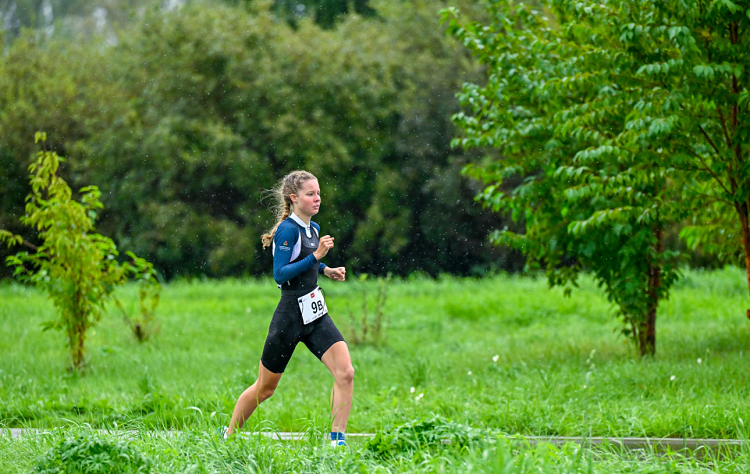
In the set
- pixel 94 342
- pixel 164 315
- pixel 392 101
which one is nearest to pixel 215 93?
pixel 392 101

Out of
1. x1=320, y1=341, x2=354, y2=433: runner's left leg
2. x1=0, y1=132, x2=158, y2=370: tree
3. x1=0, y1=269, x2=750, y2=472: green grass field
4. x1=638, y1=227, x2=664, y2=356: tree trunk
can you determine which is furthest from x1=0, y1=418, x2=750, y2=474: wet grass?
x1=638, y1=227, x2=664, y2=356: tree trunk

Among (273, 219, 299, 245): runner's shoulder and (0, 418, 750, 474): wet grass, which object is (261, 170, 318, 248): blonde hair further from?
(0, 418, 750, 474): wet grass

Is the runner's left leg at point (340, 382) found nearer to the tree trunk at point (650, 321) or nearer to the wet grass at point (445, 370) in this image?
the wet grass at point (445, 370)

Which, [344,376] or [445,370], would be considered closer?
[344,376]

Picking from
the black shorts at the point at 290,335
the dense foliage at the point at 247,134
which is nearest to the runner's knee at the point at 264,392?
the black shorts at the point at 290,335

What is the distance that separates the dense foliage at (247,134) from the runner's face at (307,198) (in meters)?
19.5

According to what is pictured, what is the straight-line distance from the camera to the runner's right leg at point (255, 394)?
5.20 metres

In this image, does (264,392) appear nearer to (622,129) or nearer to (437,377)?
(437,377)

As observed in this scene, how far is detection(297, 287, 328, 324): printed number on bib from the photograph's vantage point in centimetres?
514

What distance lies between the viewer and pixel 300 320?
16.9 feet

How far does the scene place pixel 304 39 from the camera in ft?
86.0

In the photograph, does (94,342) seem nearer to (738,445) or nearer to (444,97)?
(738,445)

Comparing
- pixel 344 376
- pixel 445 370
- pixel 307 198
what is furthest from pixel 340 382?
pixel 445 370

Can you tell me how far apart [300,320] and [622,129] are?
4937mm
